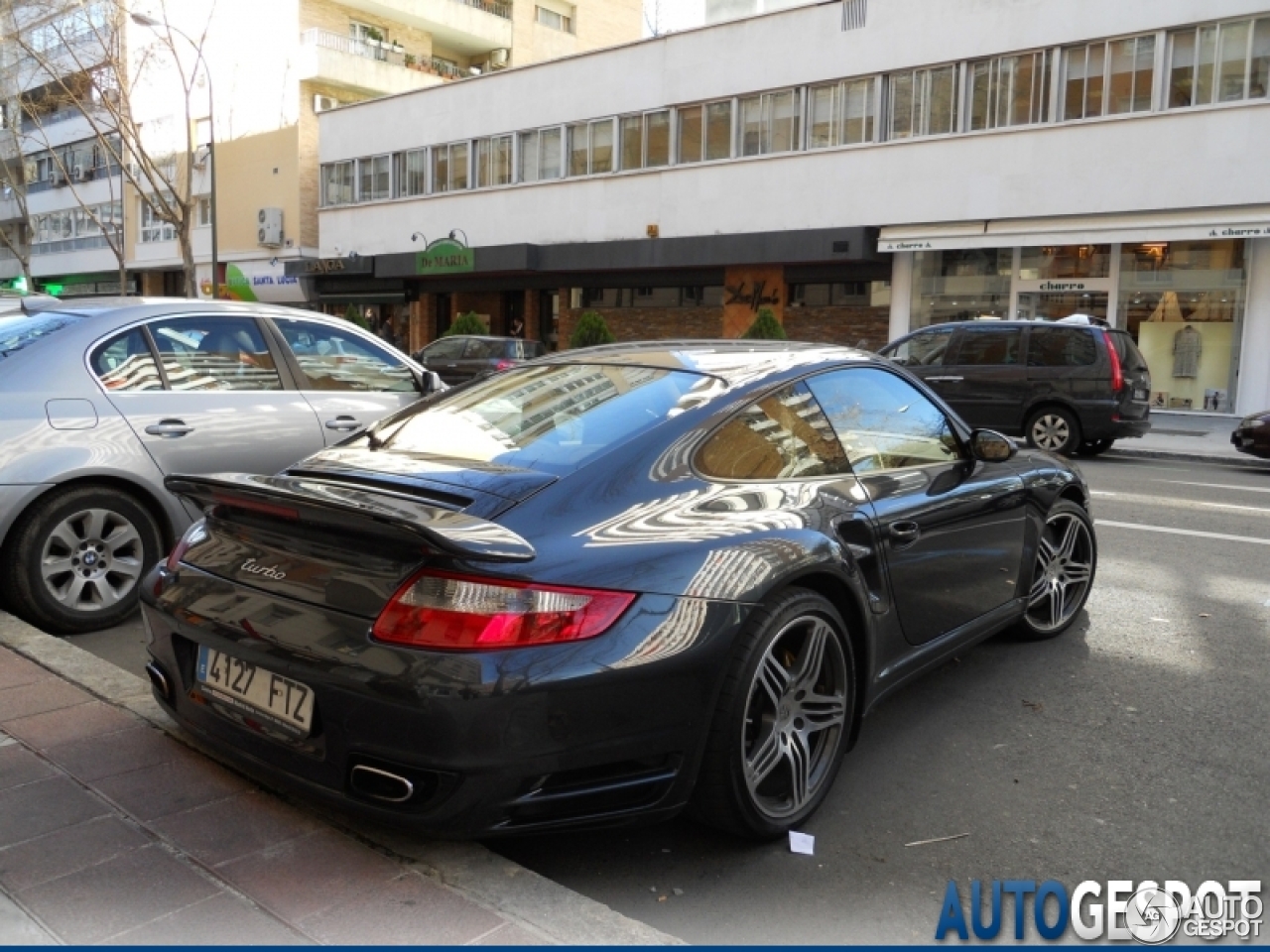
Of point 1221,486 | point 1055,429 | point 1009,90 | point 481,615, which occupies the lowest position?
point 1221,486

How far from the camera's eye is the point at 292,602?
9.54ft

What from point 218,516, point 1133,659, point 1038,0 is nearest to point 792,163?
point 1038,0

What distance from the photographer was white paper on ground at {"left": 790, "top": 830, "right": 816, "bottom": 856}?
3165 millimetres

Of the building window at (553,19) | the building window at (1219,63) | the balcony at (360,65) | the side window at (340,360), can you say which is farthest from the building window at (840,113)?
the building window at (553,19)

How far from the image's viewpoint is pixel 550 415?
3602mm

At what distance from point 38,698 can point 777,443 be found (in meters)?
2.77

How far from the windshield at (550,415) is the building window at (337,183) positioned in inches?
1298

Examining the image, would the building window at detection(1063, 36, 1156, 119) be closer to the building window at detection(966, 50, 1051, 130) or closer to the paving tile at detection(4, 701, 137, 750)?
the building window at detection(966, 50, 1051, 130)

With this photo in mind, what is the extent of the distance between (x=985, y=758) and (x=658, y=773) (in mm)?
1569

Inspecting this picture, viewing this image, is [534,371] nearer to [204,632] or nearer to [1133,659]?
[204,632]

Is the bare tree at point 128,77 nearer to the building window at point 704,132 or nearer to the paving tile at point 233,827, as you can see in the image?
the building window at point 704,132

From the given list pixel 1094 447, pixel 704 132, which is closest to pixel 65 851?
pixel 1094 447

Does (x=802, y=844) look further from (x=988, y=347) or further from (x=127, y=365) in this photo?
(x=988, y=347)

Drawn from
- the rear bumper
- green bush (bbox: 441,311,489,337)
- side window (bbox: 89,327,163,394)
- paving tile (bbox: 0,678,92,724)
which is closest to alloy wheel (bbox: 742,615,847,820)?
Result: the rear bumper
